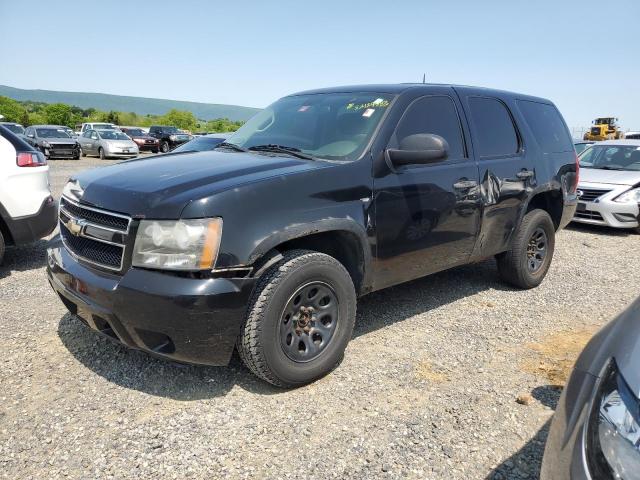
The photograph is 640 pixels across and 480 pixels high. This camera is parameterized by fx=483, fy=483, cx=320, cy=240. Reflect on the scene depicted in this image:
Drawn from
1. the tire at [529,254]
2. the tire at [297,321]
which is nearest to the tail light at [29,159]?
the tire at [297,321]

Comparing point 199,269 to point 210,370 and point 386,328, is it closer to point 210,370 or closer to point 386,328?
point 210,370

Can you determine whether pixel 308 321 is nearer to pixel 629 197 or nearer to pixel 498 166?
pixel 498 166

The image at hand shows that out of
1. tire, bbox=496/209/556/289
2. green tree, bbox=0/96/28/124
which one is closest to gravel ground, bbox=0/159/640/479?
tire, bbox=496/209/556/289

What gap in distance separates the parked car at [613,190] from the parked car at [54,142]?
70.6 ft

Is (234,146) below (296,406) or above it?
above

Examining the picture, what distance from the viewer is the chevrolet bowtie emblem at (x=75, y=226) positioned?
2.91 metres

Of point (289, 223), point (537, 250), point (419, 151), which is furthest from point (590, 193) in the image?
point (289, 223)

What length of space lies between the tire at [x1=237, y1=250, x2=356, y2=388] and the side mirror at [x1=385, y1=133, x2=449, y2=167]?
859mm

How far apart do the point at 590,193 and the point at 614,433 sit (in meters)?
8.49

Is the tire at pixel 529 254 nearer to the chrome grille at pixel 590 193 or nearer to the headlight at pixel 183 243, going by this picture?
the headlight at pixel 183 243

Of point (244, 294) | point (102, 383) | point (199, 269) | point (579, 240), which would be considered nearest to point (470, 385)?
point (244, 294)

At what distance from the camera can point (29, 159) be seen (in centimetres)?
516

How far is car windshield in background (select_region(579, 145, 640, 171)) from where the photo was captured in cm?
931

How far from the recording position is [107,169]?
3.30 m
